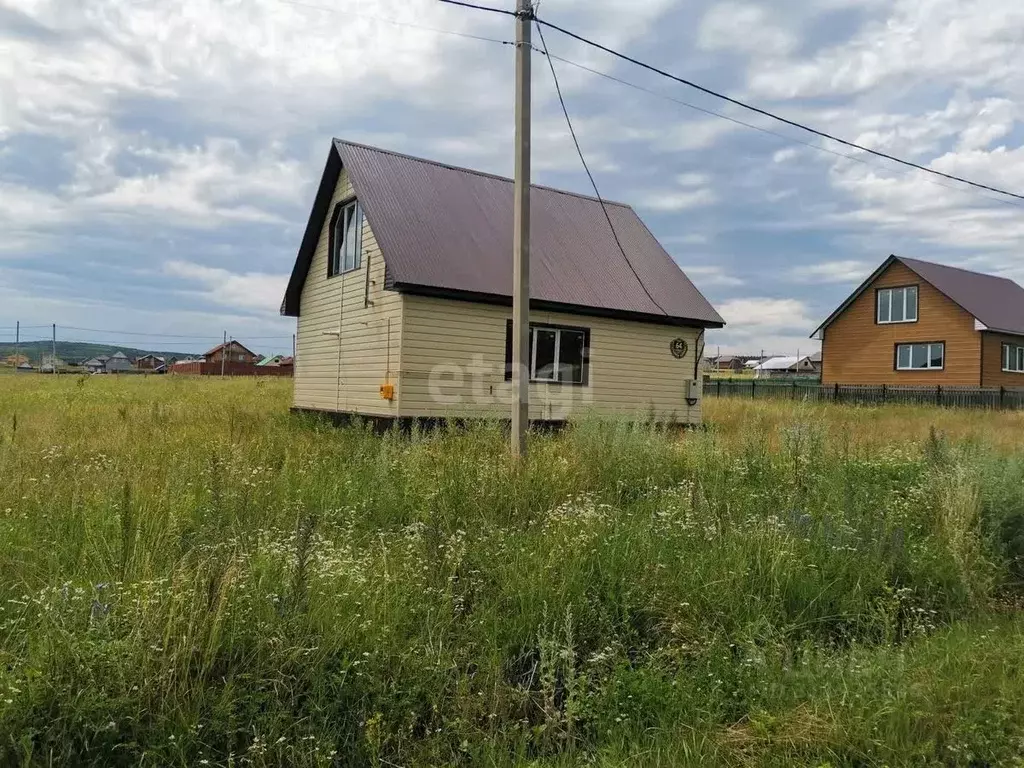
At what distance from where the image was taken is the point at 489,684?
3459 mm

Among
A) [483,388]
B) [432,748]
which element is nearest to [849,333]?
[483,388]

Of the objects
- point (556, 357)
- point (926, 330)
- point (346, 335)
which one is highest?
point (926, 330)

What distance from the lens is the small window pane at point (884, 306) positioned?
33.6m

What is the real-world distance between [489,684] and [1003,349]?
34.8m

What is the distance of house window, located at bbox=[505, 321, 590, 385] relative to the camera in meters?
14.2

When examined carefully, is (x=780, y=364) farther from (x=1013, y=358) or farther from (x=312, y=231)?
(x=312, y=231)

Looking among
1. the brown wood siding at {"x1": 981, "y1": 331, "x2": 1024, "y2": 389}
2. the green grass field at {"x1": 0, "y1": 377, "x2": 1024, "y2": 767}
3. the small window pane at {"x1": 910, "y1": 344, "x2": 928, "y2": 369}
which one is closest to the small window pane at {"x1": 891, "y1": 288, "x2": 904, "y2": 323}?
the small window pane at {"x1": 910, "y1": 344, "x2": 928, "y2": 369}

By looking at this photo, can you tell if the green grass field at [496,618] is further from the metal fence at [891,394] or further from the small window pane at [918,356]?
the small window pane at [918,356]

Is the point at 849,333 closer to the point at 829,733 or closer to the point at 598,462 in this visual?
the point at 598,462

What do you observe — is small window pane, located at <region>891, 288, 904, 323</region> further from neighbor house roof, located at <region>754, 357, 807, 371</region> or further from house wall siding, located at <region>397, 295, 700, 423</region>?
neighbor house roof, located at <region>754, 357, 807, 371</region>

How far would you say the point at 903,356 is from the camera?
3288 cm

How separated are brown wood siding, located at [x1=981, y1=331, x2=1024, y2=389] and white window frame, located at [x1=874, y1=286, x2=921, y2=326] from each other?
3111mm

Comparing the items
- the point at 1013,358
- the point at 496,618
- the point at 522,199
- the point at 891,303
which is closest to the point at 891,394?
the point at 891,303

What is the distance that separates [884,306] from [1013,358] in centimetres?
569
